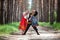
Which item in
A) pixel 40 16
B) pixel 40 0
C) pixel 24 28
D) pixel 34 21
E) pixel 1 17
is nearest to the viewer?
pixel 34 21

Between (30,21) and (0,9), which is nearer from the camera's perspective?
(30,21)

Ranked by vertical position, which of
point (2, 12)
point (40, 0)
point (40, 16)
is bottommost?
point (40, 16)

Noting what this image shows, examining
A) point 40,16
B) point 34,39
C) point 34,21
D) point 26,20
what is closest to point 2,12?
point 26,20

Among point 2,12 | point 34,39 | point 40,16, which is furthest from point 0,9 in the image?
point 40,16

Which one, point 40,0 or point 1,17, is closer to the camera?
point 1,17

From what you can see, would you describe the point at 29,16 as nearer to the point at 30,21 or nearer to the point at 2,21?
the point at 30,21

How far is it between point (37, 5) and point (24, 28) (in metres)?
35.5

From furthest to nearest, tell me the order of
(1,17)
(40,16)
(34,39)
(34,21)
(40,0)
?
(40,16) → (40,0) → (1,17) → (34,21) → (34,39)

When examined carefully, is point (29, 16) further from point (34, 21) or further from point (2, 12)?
point (2, 12)

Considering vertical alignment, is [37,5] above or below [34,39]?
below

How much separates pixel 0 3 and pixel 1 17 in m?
1.05

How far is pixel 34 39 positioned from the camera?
10383 millimetres

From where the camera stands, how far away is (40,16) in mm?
48594

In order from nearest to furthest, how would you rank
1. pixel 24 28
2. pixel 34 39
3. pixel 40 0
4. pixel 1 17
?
pixel 34 39
pixel 24 28
pixel 1 17
pixel 40 0
